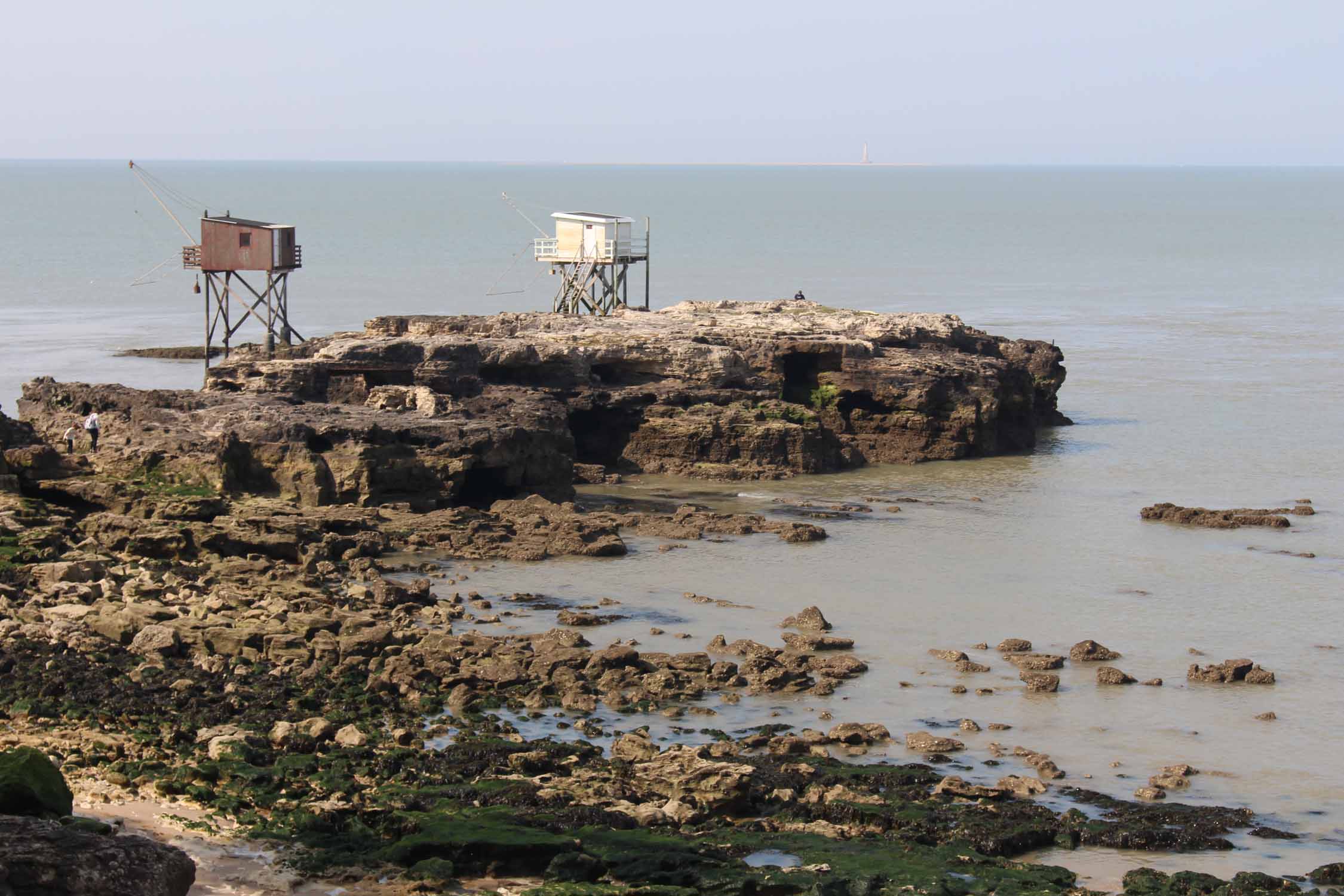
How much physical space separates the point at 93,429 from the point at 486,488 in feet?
25.2

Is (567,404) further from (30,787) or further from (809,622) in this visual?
(30,787)

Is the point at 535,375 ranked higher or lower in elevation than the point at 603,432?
higher

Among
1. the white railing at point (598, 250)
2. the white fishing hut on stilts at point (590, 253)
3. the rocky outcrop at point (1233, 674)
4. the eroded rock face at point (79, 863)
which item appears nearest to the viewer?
the eroded rock face at point (79, 863)

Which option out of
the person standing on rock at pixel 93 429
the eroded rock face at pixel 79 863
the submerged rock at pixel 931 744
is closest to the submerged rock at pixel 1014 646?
the submerged rock at pixel 931 744

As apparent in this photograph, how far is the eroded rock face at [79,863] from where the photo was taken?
11180mm

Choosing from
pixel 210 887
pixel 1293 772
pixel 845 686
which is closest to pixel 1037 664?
pixel 845 686

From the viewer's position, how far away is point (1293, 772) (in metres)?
18.7

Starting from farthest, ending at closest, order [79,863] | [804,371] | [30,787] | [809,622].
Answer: [804,371], [809,622], [30,787], [79,863]

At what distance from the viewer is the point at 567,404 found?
37.3 m

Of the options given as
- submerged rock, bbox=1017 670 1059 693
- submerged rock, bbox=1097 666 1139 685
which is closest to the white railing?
submerged rock, bbox=1097 666 1139 685

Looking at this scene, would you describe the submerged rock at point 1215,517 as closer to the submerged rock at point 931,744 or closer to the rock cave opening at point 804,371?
the rock cave opening at point 804,371

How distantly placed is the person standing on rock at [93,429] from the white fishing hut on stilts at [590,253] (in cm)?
2509

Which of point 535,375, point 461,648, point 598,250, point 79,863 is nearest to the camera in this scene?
point 79,863

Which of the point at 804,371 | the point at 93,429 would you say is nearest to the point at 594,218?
the point at 804,371
